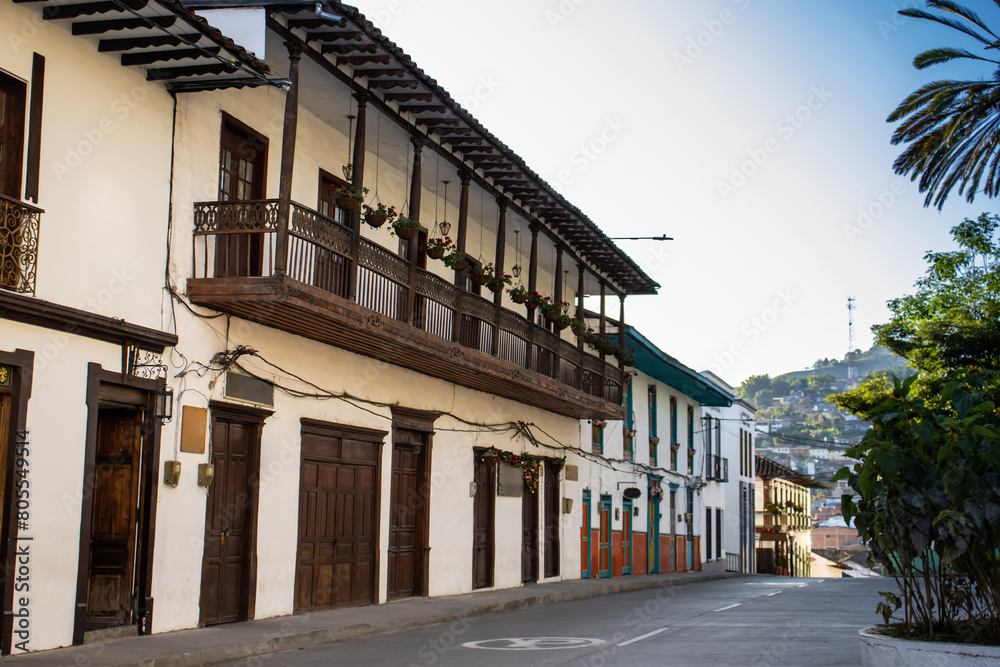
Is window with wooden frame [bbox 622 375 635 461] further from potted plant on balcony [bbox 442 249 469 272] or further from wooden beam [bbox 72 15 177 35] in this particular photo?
wooden beam [bbox 72 15 177 35]

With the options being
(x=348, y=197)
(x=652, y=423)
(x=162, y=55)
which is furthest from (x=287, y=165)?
(x=652, y=423)

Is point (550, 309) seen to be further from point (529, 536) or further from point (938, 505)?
point (938, 505)

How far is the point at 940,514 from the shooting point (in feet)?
25.8

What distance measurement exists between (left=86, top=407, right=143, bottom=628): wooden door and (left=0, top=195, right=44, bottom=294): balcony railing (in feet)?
7.53

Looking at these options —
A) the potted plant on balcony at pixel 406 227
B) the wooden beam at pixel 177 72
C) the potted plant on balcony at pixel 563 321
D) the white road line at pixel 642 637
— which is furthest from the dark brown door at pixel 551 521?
the wooden beam at pixel 177 72

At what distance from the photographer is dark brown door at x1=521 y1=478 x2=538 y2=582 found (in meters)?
22.8

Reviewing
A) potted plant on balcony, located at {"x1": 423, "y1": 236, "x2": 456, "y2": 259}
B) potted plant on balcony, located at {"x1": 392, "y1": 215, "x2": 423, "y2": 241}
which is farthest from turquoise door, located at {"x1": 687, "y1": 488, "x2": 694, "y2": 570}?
potted plant on balcony, located at {"x1": 392, "y1": 215, "x2": 423, "y2": 241}

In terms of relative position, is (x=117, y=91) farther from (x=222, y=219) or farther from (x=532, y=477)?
(x=532, y=477)

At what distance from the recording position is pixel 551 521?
80.0 feet

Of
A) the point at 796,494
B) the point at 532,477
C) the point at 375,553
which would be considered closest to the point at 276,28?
the point at 375,553

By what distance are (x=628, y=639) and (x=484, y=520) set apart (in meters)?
8.79

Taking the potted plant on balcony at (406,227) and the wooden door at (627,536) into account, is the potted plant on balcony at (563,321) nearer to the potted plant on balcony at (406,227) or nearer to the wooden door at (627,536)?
the potted plant on balcony at (406,227)

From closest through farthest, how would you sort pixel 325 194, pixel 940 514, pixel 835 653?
pixel 940 514 → pixel 835 653 → pixel 325 194

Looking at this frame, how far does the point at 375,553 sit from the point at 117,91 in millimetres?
7942
